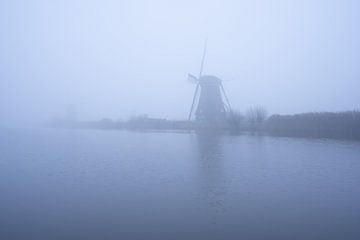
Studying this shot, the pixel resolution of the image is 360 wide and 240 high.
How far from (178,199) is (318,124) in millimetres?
29200

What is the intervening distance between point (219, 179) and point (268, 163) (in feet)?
14.0

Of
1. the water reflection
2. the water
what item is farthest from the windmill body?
the water

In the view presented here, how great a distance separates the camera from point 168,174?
1152 centimetres

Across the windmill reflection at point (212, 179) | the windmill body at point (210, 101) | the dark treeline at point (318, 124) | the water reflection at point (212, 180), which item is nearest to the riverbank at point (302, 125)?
the dark treeline at point (318, 124)

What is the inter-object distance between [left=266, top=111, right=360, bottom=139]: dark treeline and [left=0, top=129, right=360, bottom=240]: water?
1783 cm

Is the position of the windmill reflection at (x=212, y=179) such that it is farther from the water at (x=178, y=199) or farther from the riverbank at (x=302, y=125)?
the riverbank at (x=302, y=125)

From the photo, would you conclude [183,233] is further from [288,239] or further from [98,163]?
[98,163]

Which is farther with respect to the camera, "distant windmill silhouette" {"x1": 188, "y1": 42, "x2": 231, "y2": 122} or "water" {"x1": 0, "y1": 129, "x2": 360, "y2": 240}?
"distant windmill silhouette" {"x1": 188, "y1": 42, "x2": 231, "y2": 122}

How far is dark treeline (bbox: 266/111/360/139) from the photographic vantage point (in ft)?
99.9

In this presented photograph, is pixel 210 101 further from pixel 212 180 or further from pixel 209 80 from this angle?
pixel 212 180

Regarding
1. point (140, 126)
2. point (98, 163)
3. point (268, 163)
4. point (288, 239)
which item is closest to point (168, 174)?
point (98, 163)

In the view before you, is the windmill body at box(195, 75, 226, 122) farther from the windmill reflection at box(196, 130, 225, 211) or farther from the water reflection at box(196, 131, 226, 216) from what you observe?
the water reflection at box(196, 131, 226, 216)

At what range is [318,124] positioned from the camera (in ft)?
111

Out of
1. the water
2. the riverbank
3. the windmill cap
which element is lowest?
the water
